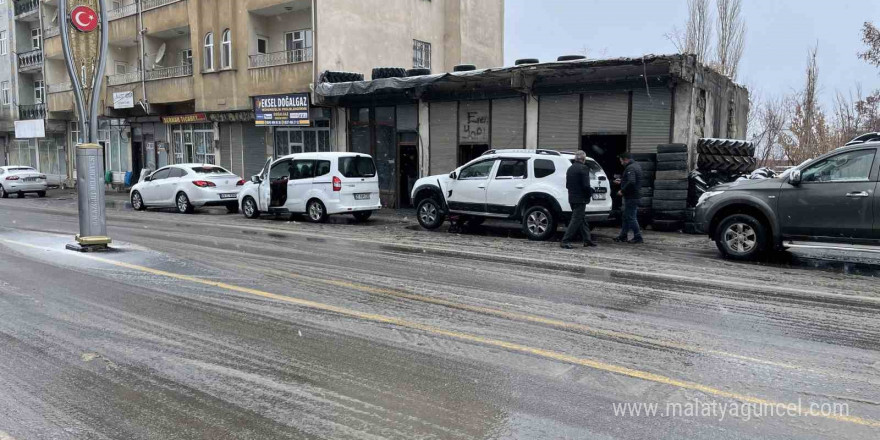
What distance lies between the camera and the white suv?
12316 mm

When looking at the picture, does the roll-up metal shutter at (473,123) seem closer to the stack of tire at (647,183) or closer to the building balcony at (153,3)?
the stack of tire at (647,183)

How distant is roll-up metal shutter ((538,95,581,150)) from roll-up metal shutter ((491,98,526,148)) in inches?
23.4

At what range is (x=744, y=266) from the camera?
952 cm

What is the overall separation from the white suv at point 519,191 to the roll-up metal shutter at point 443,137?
4985 millimetres

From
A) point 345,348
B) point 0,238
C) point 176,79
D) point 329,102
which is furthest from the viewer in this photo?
point 176,79

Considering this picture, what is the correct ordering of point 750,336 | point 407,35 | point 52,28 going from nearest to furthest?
point 750,336
point 407,35
point 52,28

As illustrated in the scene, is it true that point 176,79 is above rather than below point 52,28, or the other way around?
below

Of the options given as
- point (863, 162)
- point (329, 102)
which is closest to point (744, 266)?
point (863, 162)

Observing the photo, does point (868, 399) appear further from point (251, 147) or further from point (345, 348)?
point (251, 147)

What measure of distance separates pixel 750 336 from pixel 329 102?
1824 cm

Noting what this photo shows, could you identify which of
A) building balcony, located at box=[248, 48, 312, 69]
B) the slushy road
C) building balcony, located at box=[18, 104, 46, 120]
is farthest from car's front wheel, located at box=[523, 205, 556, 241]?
building balcony, located at box=[18, 104, 46, 120]

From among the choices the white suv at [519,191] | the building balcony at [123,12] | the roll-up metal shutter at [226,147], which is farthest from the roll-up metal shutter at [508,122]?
the building balcony at [123,12]

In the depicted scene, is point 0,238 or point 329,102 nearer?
point 0,238

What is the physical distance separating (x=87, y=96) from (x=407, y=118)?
1123cm
